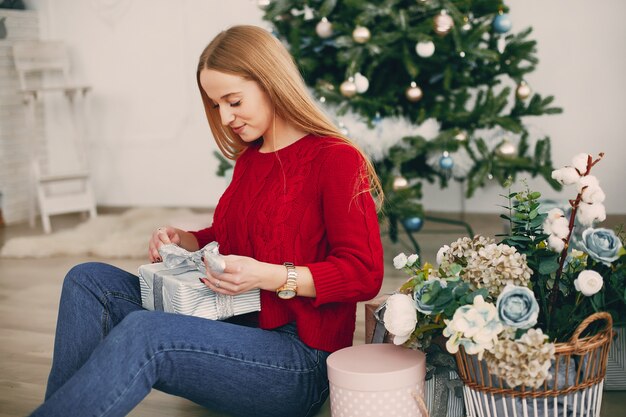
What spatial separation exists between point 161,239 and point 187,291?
0.26m

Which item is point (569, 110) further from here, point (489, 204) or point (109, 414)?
point (109, 414)

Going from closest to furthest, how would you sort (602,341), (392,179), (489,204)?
(602,341), (392,179), (489,204)

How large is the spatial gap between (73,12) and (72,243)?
77.9 inches

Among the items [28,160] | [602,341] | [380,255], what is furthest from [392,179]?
[28,160]

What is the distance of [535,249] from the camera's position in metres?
1.26

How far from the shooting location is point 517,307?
3.55 feet

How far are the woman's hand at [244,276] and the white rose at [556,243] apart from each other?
0.46m

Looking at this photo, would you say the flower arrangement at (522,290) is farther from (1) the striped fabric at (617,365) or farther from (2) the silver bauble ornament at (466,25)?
(2) the silver bauble ornament at (466,25)

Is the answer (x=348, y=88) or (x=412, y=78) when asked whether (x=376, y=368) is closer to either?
(x=348, y=88)

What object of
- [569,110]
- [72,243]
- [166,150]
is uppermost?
[569,110]

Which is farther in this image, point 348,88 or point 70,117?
point 70,117

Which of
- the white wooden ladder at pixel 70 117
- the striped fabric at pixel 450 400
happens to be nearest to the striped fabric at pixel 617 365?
the striped fabric at pixel 450 400

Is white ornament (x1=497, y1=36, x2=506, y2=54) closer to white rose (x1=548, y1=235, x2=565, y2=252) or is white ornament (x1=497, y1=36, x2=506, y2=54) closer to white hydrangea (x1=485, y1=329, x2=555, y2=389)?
white rose (x1=548, y1=235, x2=565, y2=252)

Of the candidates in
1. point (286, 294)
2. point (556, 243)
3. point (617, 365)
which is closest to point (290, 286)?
point (286, 294)
